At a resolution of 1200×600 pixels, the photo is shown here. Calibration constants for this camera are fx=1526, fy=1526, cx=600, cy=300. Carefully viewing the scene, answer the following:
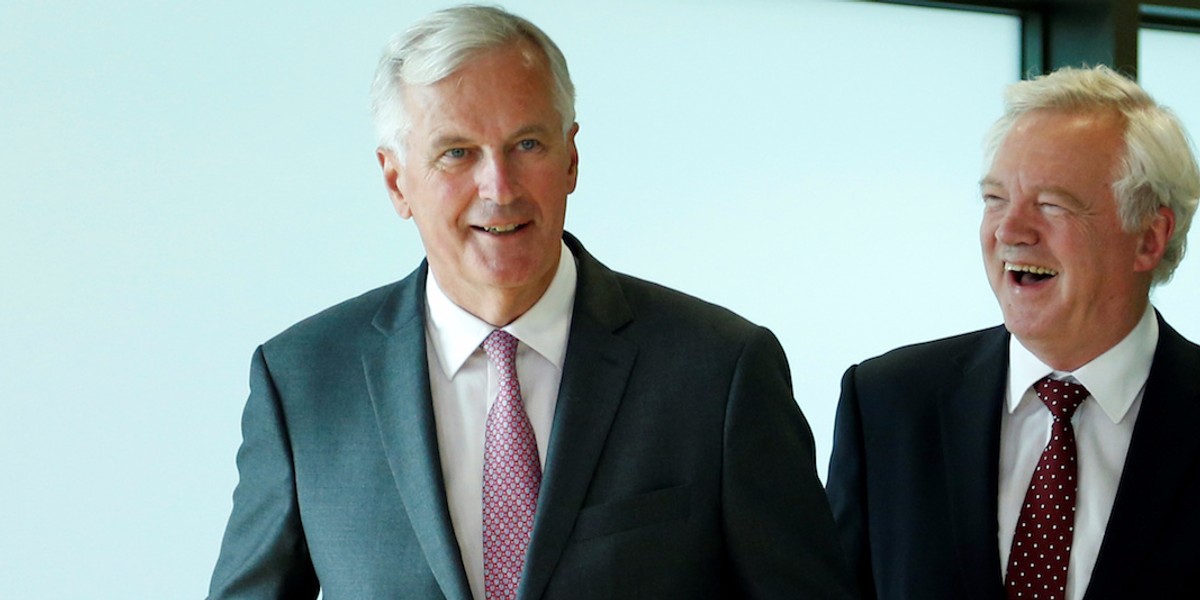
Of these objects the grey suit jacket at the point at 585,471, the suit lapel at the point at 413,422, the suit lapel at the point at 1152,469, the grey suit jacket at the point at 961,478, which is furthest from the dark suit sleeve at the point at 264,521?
the suit lapel at the point at 1152,469

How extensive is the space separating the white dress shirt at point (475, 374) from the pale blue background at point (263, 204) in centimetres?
88

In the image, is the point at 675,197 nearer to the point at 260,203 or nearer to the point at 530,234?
the point at 260,203

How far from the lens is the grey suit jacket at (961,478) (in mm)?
2170

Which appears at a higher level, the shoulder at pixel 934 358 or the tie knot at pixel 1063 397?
the shoulder at pixel 934 358

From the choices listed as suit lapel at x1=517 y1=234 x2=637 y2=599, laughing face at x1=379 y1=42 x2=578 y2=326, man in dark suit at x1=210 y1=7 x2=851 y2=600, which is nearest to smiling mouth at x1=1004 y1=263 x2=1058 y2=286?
man in dark suit at x1=210 y1=7 x2=851 y2=600

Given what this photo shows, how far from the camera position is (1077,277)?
7.41 feet

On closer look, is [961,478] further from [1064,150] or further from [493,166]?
[493,166]

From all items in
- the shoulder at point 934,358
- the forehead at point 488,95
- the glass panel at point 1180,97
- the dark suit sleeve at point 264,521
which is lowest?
the dark suit sleeve at point 264,521

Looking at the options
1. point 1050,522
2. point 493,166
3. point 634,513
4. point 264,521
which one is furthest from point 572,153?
point 1050,522

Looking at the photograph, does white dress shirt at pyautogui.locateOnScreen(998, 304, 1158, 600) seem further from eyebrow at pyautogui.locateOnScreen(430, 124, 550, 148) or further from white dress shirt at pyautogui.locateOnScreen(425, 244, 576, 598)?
eyebrow at pyautogui.locateOnScreen(430, 124, 550, 148)

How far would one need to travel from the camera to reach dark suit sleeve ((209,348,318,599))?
6.53 ft

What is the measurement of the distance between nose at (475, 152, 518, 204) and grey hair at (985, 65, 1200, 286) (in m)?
0.85

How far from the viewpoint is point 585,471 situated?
191 centimetres

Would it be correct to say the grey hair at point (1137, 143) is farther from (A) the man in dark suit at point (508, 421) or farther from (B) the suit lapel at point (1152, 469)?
(A) the man in dark suit at point (508, 421)
